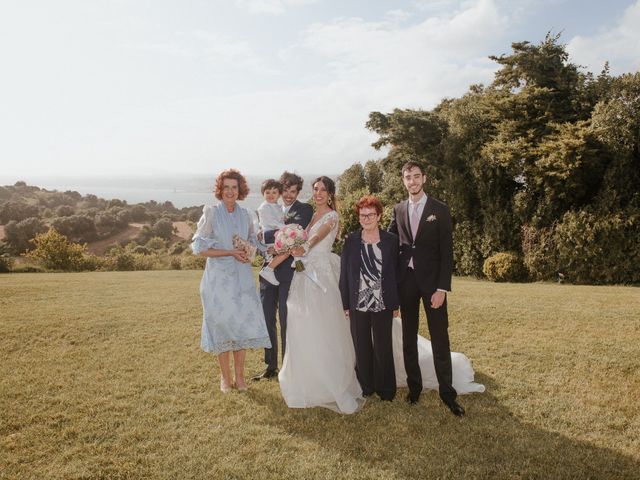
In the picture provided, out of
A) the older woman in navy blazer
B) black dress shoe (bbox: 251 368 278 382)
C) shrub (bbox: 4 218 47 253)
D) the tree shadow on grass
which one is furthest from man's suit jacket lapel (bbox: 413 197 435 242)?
shrub (bbox: 4 218 47 253)

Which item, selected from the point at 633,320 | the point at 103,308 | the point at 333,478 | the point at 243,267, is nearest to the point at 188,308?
the point at 103,308

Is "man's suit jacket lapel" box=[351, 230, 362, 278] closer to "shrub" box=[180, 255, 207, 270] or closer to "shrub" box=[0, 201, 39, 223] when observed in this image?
"shrub" box=[180, 255, 207, 270]

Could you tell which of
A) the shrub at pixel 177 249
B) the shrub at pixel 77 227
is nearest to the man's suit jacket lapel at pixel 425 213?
the shrub at pixel 177 249

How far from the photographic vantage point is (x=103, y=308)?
1166 cm

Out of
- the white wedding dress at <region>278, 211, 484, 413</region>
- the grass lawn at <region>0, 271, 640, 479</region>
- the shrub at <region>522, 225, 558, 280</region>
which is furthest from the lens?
the shrub at <region>522, 225, 558, 280</region>

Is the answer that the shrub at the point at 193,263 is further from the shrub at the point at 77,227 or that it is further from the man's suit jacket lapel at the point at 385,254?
the man's suit jacket lapel at the point at 385,254

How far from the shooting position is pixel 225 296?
5676 millimetres

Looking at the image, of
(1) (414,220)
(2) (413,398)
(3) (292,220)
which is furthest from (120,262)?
(1) (414,220)

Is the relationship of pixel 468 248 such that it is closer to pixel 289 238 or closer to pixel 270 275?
pixel 270 275

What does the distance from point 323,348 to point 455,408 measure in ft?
5.65

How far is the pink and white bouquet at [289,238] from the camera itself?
18.3ft

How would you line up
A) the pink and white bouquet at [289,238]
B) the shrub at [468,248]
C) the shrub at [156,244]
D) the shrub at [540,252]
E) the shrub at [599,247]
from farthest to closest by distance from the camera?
the shrub at [156,244] < the shrub at [468,248] < the shrub at [540,252] < the shrub at [599,247] < the pink and white bouquet at [289,238]

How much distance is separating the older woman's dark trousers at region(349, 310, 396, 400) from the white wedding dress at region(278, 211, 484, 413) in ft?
0.58

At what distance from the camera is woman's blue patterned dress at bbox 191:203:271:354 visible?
5.68m
